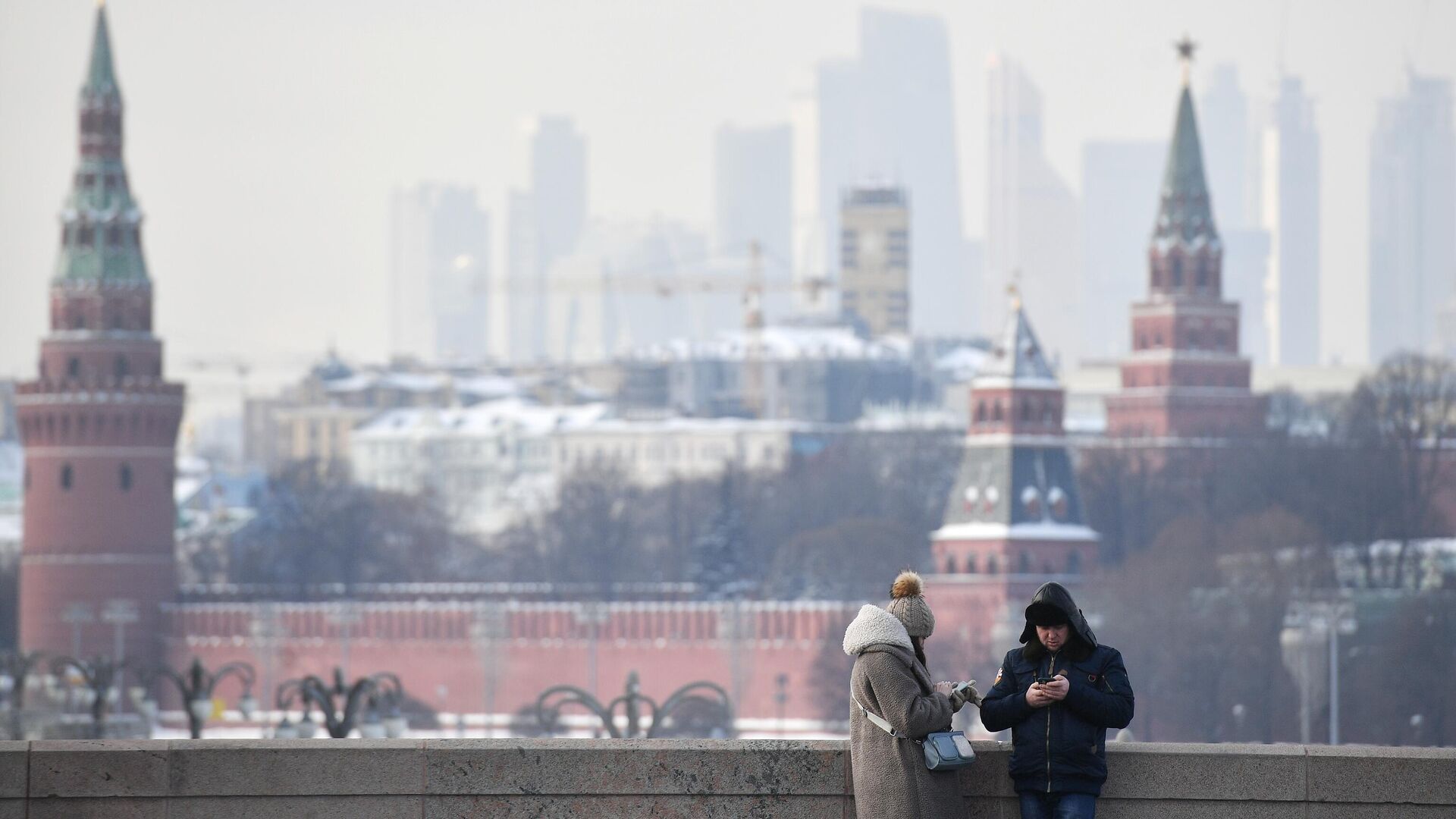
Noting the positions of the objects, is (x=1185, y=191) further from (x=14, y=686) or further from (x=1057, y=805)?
(x=1057, y=805)

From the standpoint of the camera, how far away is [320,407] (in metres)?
171

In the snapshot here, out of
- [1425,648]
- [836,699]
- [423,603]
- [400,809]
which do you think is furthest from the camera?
[423,603]

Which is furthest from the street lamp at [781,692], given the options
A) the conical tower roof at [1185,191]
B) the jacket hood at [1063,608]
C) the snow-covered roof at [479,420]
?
the snow-covered roof at [479,420]

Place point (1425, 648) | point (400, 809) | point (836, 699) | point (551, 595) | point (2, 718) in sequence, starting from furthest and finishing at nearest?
1. point (551, 595)
2. point (836, 699)
3. point (1425, 648)
4. point (2, 718)
5. point (400, 809)

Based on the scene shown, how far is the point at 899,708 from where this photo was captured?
595 inches

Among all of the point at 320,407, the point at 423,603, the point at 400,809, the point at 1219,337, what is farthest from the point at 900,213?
the point at 400,809

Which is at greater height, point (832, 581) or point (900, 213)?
point (900, 213)

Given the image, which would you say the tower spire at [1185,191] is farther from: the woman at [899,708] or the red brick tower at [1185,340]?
the woman at [899,708]

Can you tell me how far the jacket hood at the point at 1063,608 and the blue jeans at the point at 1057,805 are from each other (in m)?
0.61

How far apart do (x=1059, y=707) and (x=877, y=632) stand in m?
0.76

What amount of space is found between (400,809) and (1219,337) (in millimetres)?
87625

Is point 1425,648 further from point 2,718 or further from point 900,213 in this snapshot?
point 900,213

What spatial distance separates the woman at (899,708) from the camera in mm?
15141

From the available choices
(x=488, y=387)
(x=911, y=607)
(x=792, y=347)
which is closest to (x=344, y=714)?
(x=911, y=607)
